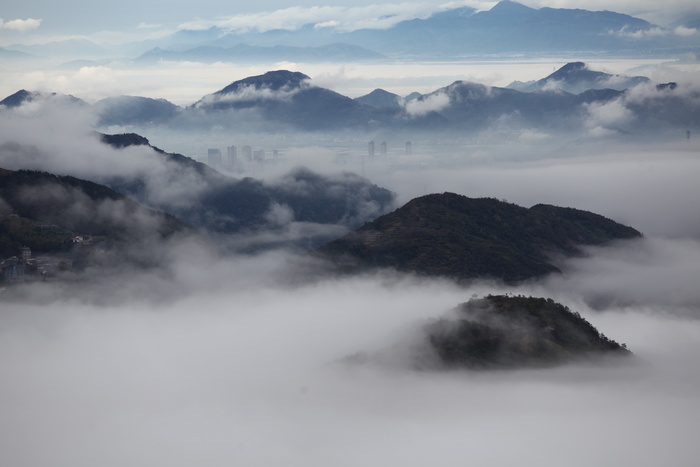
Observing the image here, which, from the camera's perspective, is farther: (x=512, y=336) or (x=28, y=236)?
(x=28, y=236)

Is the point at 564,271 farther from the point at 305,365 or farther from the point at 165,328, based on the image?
the point at 165,328

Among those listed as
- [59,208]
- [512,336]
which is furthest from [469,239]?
[59,208]

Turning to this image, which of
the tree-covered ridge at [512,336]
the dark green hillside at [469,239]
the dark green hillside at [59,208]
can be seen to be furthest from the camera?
the dark green hillside at [59,208]

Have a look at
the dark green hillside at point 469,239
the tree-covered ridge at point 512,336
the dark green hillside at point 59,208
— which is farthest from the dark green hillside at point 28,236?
the tree-covered ridge at point 512,336

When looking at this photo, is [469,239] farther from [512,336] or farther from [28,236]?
[28,236]

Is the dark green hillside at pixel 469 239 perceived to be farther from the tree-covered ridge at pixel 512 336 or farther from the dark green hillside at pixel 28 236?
the dark green hillside at pixel 28 236

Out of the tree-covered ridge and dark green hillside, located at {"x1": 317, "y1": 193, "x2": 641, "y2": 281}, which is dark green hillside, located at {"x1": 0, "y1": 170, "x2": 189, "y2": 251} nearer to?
dark green hillside, located at {"x1": 317, "y1": 193, "x2": 641, "y2": 281}
